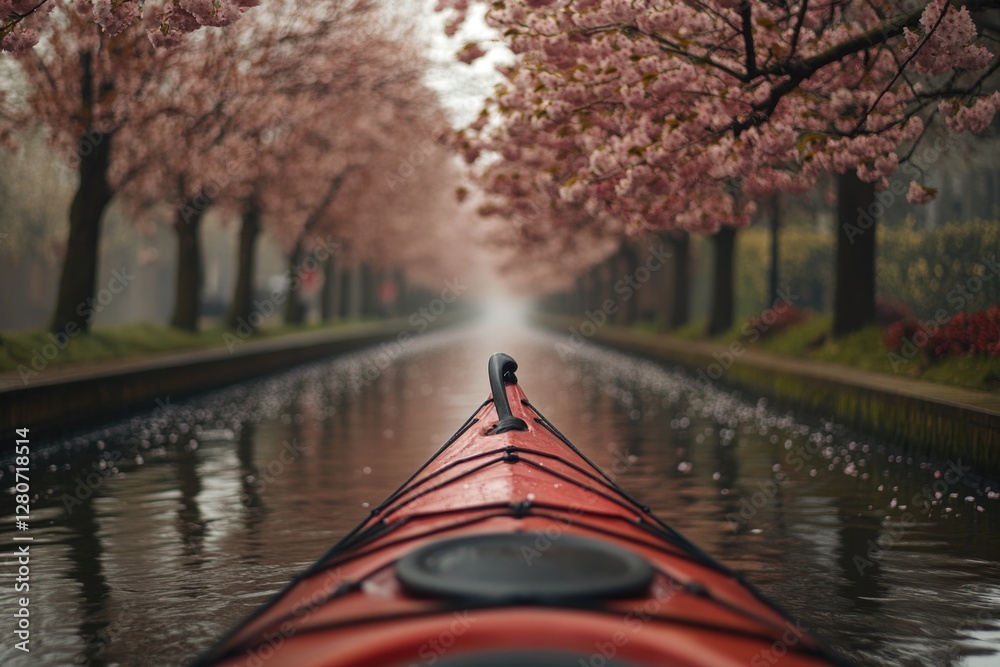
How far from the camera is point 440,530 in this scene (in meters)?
4.91

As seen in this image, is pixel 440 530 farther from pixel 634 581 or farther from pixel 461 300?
pixel 461 300

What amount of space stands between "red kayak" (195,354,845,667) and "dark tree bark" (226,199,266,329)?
3612 cm

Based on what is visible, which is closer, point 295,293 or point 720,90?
point 720,90

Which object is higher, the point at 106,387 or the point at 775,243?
the point at 775,243

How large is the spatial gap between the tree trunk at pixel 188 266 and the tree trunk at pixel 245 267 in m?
5.03

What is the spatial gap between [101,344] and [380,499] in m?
16.6

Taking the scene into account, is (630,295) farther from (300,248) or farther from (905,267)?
(905,267)

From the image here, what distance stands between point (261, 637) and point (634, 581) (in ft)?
3.85

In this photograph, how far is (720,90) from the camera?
49.1 feet

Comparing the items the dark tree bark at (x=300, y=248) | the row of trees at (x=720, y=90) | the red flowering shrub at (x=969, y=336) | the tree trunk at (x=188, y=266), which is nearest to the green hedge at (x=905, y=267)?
the red flowering shrub at (x=969, y=336)

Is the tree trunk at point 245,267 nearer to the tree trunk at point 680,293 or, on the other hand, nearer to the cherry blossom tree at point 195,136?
the cherry blossom tree at point 195,136

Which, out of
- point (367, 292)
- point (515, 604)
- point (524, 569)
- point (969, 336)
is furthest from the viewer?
point (367, 292)

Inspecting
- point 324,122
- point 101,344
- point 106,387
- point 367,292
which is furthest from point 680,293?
point 367,292

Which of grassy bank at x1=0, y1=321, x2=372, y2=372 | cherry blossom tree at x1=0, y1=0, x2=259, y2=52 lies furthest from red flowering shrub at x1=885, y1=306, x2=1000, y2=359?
grassy bank at x1=0, y1=321, x2=372, y2=372
